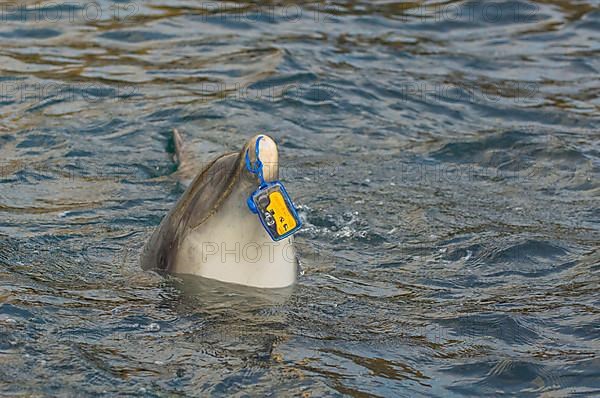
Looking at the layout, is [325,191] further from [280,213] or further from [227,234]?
[280,213]

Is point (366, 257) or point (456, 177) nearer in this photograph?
point (366, 257)

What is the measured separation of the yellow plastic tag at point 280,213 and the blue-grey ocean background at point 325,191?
0.51m

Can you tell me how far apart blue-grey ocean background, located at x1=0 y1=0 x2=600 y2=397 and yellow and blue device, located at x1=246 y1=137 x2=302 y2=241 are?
20.0 inches

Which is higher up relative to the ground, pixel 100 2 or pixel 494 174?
pixel 100 2

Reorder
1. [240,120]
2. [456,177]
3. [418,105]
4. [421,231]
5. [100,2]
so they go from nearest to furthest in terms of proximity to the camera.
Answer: [421,231] < [456,177] < [240,120] < [418,105] < [100,2]

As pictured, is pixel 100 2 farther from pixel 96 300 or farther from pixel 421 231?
pixel 96 300

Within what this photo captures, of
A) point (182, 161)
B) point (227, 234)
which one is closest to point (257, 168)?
point (227, 234)

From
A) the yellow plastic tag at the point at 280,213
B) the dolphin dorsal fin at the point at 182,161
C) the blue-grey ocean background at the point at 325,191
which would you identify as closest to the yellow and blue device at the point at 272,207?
the yellow plastic tag at the point at 280,213

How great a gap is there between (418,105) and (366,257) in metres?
3.87

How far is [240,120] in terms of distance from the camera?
9469 millimetres

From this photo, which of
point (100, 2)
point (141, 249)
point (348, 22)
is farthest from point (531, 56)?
point (141, 249)

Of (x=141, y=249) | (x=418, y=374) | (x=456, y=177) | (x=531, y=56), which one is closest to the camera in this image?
(x=418, y=374)

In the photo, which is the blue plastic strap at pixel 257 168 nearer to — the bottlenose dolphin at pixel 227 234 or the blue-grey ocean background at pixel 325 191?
the bottlenose dolphin at pixel 227 234

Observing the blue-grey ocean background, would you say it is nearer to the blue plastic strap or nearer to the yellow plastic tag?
the yellow plastic tag
